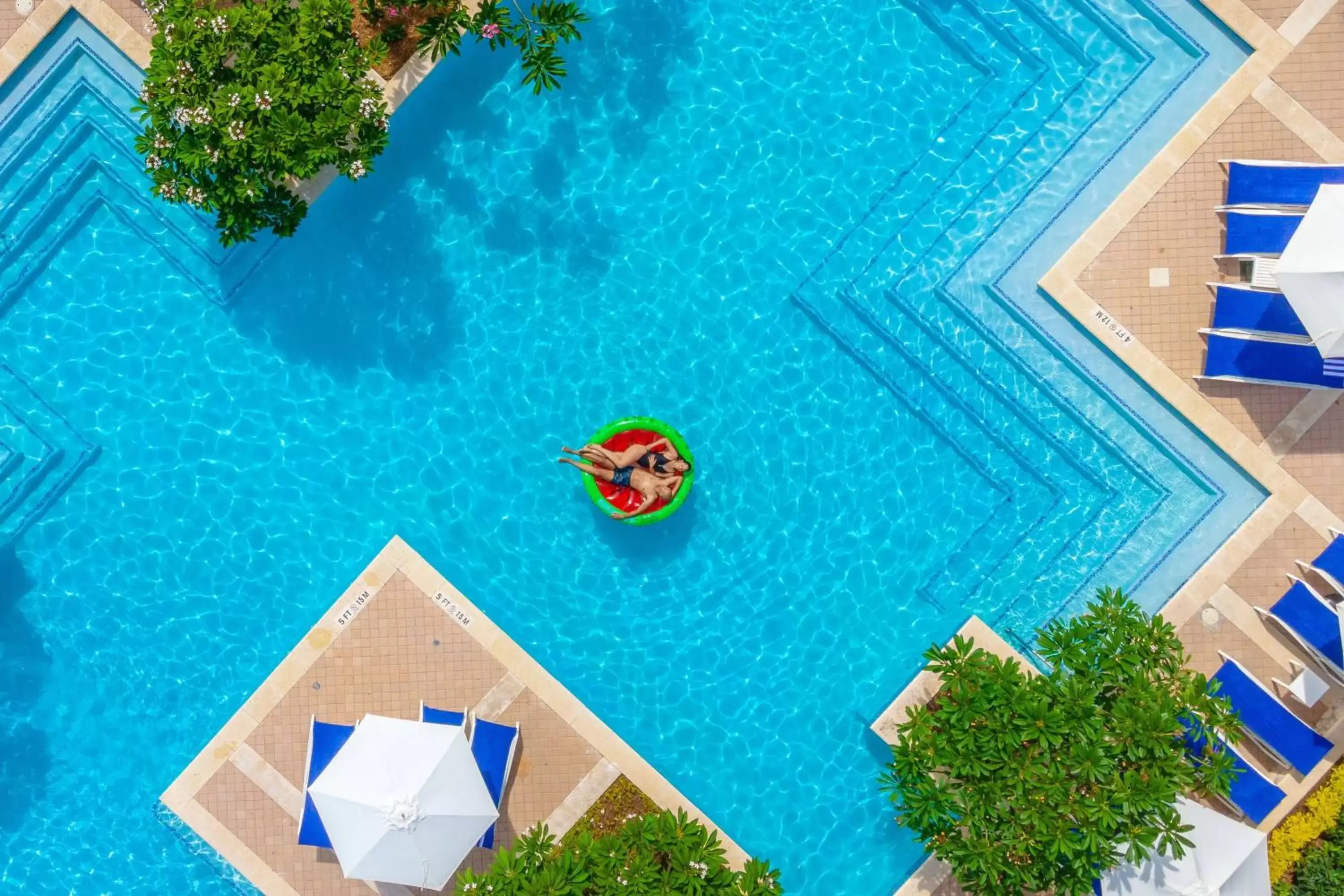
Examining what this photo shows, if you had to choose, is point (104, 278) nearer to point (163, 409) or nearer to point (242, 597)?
point (163, 409)

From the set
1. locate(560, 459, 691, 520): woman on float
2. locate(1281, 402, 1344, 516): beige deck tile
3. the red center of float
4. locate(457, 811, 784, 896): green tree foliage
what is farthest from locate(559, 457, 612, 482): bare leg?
locate(1281, 402, 1344, 516): beige deck tile

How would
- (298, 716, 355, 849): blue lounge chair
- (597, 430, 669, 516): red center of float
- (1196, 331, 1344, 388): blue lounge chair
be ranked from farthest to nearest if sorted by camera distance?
(597, 430, 669, 516): red center of float
(1196, 331, 1344, 388): blue lounge chair
(298, 716, 355, 849): blue lounge chair

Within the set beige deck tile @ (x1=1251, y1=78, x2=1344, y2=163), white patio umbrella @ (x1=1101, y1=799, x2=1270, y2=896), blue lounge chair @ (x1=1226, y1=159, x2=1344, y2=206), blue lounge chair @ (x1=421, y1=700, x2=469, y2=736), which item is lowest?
blue lounge chair @ (x1=421, y1=700, x2=469, y2=736)

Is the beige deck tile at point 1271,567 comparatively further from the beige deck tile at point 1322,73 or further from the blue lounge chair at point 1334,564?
the beige deck tile at point 1322,73

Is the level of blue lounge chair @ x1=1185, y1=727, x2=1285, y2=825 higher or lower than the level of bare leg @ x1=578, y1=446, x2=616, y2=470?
higher

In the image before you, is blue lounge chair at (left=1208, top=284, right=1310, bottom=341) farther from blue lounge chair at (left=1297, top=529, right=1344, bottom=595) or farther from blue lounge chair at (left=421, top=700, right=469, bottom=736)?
blue lounge chair at (left=421, top=700, right=469, bottom=736)

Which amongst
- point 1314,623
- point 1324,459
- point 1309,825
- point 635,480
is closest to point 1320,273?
point 1324,459

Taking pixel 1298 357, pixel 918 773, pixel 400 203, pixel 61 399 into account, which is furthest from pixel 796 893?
pixel 61 399

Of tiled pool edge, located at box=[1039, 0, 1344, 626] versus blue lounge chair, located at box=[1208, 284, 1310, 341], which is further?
tiled pool edge, located at box=[1039, 0, 1344, 626]
